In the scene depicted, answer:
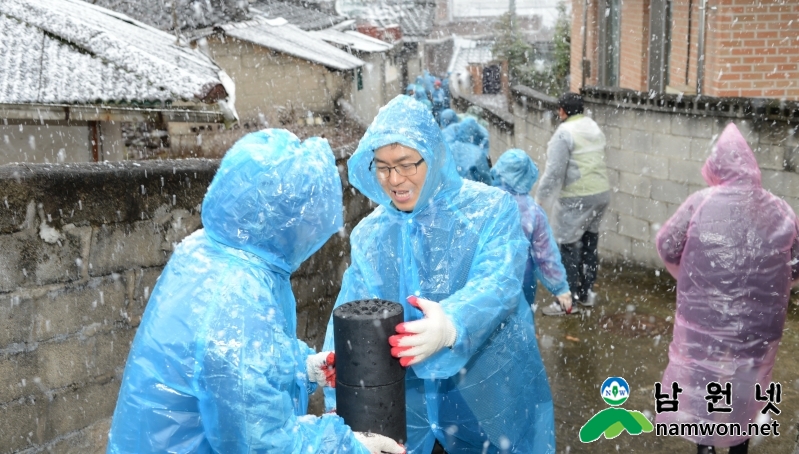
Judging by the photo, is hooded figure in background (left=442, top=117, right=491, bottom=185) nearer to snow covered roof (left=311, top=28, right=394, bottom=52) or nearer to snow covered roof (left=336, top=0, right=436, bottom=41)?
snow covered roof (left=311, top=28, right=394, bottom=52)

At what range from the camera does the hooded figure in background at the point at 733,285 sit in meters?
3.77

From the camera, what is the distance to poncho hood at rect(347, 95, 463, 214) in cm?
313

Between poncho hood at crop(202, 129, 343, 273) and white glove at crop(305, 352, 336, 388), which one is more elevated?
poncho hood at crop(202, 129, 343, 273)

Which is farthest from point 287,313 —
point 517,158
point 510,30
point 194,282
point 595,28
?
point 510,30

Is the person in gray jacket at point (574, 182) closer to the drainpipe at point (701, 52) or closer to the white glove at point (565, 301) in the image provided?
the drainpipe at point (701, 52)

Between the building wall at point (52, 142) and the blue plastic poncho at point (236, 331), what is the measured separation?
3034mm

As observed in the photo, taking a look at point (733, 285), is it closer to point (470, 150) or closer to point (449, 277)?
point (449, 277)

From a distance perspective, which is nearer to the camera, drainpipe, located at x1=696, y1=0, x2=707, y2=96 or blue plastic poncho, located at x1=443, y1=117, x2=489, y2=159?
drainpipe, located at x1=696, y1=0, x2=707, y2=96

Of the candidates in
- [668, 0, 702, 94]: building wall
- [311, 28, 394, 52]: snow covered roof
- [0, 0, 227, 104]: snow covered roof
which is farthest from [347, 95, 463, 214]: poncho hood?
[311, 28, 394, 52]: snow covered roof

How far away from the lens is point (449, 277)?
3.14 meters

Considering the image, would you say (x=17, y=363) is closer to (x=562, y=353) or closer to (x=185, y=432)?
(x=185, y=432)

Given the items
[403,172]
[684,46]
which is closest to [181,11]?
Result: [684,46]

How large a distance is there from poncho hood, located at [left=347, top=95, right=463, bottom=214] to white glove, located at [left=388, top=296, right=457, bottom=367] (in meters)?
0.73

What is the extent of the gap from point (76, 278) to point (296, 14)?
1884 cm
